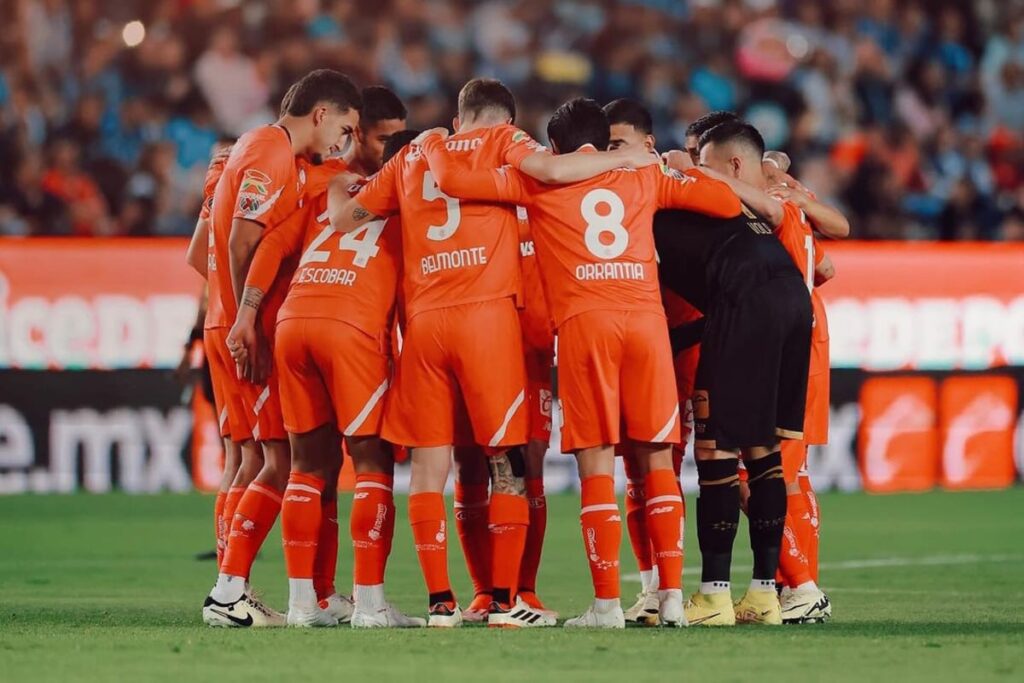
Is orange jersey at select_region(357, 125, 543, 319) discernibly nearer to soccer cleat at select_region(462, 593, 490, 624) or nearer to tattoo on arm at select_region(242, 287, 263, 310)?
tattoo on arm at select_region(242, 287, 263, 310)

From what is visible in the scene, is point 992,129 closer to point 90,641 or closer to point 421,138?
point 421,138

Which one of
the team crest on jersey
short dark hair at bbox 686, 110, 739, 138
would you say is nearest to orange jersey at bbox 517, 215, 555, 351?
short dark hair at bbox 686, 110, 739, 138

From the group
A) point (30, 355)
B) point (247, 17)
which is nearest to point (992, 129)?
point (247, 17)

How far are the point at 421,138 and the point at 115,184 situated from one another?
352 inches

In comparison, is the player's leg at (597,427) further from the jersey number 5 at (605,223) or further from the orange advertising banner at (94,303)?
the orange advertising banner at (94,303)

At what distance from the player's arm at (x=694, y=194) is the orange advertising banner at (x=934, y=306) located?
807cm

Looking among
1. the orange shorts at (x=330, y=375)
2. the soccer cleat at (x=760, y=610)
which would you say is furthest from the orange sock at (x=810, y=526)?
the orange shorts at (x=330, y=375)

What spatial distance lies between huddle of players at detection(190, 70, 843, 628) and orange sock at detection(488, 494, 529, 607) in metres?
0.01

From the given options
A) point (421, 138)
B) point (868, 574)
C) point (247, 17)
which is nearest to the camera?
point (421, 138)

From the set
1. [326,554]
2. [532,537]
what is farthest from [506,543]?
[326,554]

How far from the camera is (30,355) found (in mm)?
14398

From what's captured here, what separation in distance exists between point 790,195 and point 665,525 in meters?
1.84

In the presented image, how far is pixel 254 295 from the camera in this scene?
801cm

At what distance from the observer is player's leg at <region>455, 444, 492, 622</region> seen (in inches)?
324
